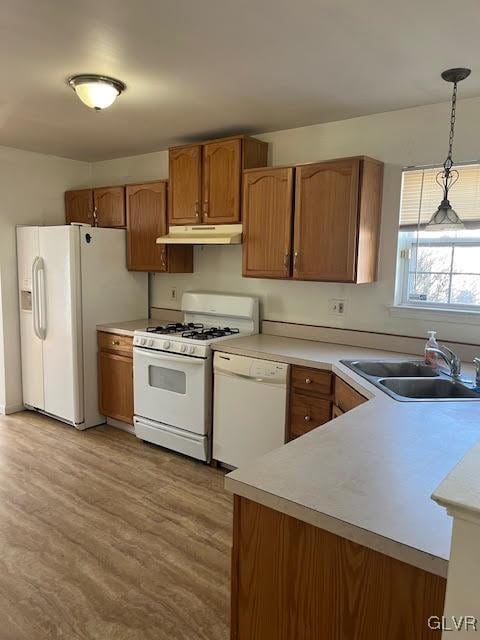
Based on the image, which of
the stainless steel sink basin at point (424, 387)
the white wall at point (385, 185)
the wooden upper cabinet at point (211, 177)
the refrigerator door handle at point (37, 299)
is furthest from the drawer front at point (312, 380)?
the refrigerator door handle at point (37, 299)

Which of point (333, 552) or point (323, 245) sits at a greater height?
point (323, 245)

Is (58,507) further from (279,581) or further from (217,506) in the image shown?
(279,581)

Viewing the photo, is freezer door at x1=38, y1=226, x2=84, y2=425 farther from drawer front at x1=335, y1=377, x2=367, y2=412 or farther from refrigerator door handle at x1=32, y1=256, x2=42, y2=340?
drawer front at x1=335, y1=377, x2=367, y2=412

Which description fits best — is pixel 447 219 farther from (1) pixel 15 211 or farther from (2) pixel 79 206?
(1) pixel 15 211

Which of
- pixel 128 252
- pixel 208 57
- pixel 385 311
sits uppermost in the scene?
pixel 208 57

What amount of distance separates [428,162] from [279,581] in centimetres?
256

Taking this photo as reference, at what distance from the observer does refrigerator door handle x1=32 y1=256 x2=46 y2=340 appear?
4035mm

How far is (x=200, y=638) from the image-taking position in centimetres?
186

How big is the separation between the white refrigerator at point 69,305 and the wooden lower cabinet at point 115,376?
0.23 feet

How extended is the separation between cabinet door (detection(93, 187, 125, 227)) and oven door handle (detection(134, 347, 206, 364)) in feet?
4.33

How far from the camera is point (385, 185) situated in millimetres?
3027

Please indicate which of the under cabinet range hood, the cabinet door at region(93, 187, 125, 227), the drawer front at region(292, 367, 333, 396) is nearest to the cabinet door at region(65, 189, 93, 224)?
the cabinet door at region(93, 187, 125, 227)

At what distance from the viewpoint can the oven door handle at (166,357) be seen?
3.27 meters

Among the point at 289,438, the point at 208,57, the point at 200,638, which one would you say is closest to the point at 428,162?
the point at 208,57
